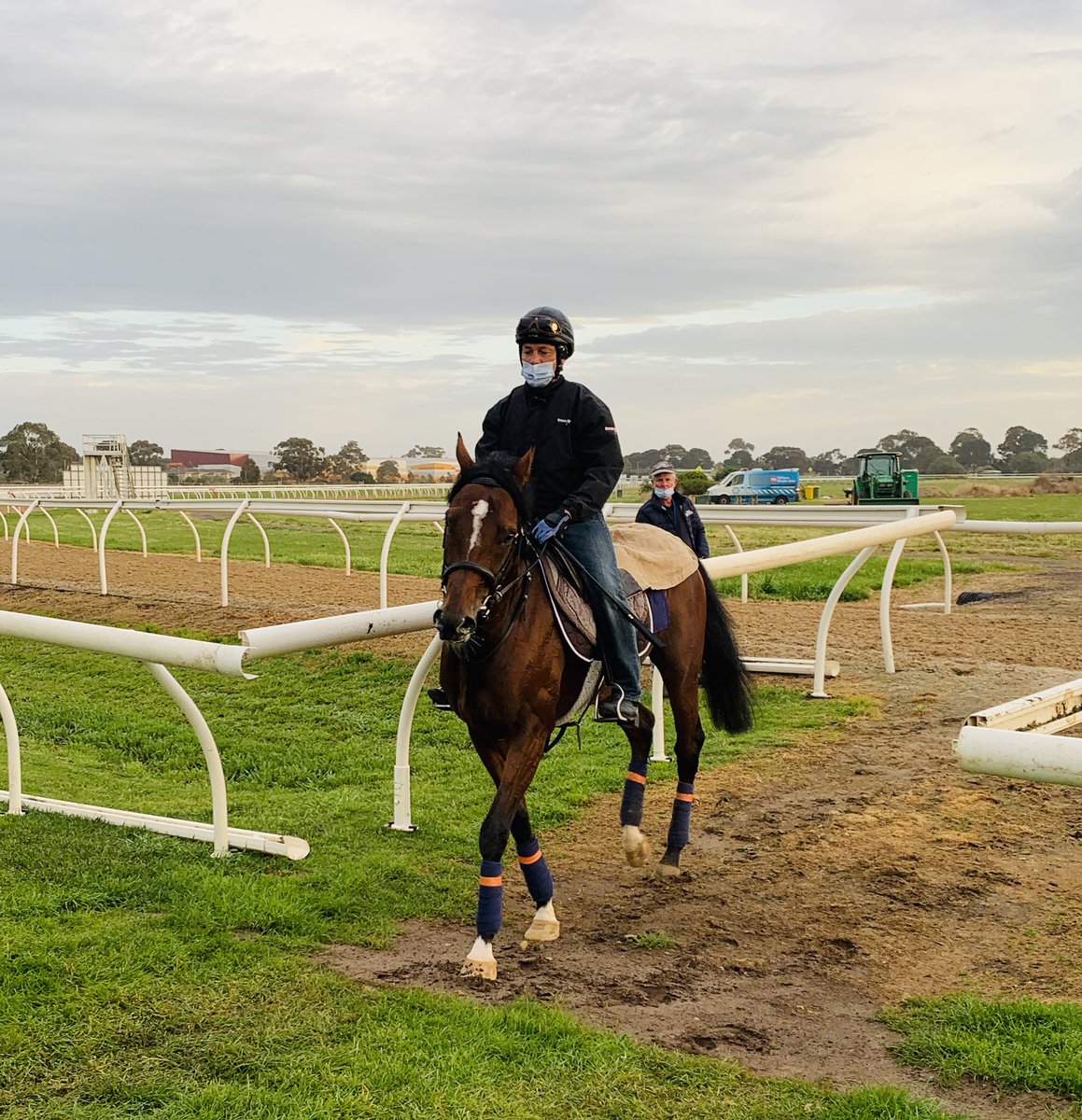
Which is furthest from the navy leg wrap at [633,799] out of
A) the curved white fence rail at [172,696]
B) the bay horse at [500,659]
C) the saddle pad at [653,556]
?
the curved white fence rail at [172,696]

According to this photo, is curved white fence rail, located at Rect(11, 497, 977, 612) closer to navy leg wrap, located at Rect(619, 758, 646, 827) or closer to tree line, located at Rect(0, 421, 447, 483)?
navy leg wrap, located at Rect(619, 758, 646, 827)

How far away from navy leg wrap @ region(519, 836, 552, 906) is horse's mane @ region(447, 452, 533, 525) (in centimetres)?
120

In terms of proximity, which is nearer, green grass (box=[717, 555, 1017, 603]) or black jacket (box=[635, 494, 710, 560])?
black jacket (box=[635, 494, 710, 560])

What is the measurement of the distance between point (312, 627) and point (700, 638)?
5.89 feet

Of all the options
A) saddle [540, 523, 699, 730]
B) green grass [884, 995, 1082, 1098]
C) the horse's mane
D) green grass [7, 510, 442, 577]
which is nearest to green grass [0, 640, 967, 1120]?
green grass [884, 995, 1082, 1098]

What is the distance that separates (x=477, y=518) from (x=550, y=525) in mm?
393

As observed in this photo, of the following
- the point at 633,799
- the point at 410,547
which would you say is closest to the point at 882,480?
the point at 410,547

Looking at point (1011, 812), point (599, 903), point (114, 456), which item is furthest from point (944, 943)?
point (114, 456)

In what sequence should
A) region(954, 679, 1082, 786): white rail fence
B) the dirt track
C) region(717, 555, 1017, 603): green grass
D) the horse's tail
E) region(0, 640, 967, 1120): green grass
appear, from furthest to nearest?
1. region(717, 555, 1017, 603): green grass
2. the horse's tail
3. the dirt track
4. region(0, 640, 967, 1120): green grass
5. region(954, 679, 1082, 786): white rail fence

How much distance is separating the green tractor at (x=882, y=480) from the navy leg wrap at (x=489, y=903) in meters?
38.9

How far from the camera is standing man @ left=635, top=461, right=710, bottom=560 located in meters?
7.83

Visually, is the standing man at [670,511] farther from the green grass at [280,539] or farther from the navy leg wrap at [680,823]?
the green grass at [280,539]

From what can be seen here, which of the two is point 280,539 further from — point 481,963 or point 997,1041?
point 997,1041

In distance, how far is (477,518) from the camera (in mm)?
4023
